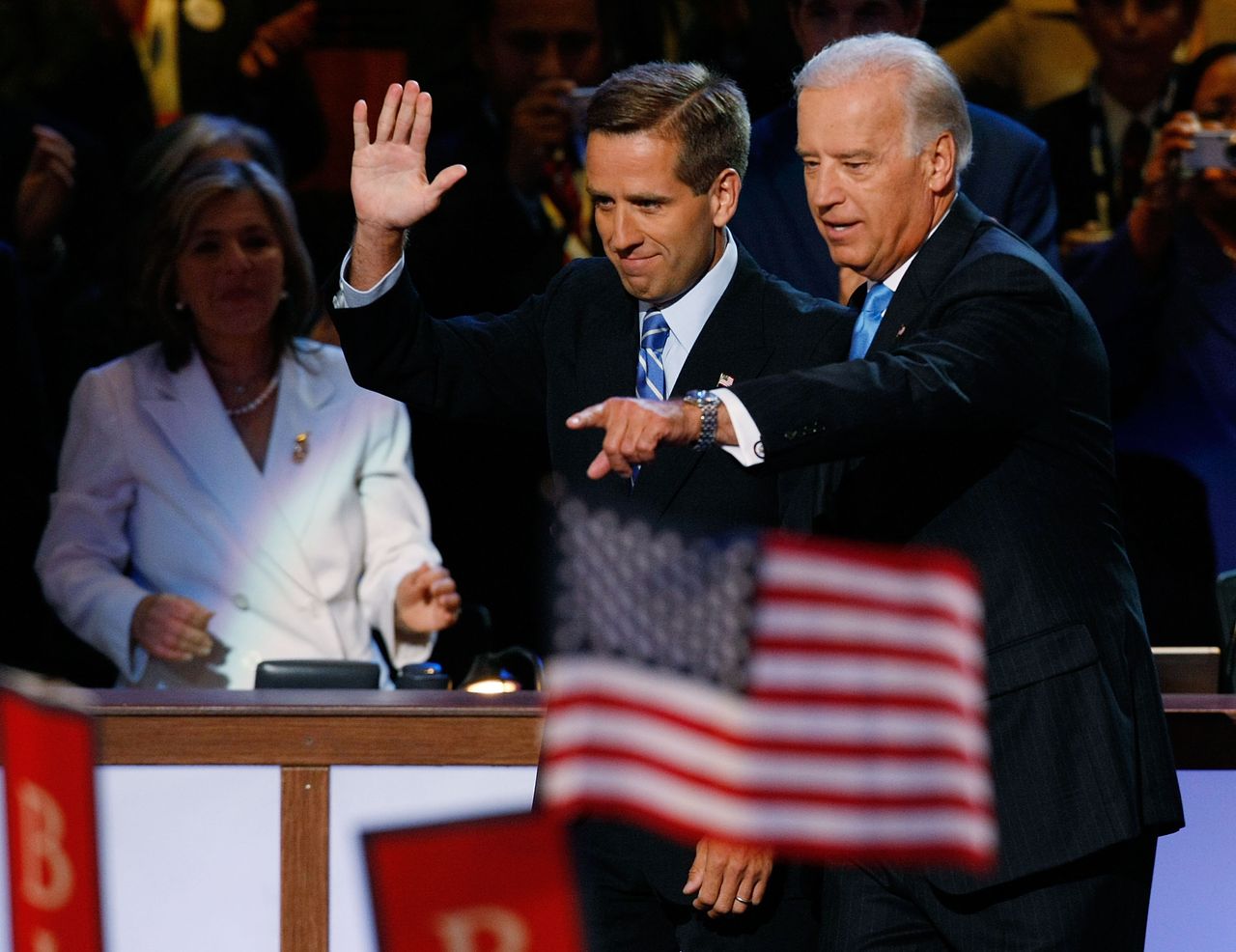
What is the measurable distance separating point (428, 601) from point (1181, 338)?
165 centimetres

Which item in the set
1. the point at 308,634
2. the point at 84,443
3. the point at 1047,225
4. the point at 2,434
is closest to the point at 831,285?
the point at 1047,225

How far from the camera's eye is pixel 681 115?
2090 millimetres

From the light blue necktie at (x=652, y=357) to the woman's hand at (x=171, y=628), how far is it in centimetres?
133

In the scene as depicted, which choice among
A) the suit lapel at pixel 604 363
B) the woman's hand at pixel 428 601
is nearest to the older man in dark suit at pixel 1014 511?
the suit lapel at pixel 604 363

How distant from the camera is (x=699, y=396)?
1740 mm

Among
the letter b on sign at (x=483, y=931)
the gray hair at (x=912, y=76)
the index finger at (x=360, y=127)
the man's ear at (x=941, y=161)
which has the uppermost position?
the gray hair at (x=912, y=76)

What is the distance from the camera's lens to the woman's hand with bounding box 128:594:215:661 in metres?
3.22

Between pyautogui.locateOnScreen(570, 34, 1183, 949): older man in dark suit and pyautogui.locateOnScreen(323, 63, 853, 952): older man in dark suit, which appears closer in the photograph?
pyautogui.locateOnScreen(570, 34, 1183, 949): older man in dark suit

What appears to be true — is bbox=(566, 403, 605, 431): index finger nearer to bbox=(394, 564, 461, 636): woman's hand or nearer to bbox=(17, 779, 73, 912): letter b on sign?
bbox=(17, 779, 73, 912): letter b on sign

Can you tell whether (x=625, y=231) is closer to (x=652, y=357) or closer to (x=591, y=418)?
(x=652, y=357)

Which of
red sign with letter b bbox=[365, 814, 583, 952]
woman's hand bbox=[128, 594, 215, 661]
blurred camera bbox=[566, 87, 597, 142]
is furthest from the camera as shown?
blurred camera bbox=[566, 87, 597, 142]

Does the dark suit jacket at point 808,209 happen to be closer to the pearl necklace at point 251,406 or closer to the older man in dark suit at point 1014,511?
the pearl necklace at point 251,406

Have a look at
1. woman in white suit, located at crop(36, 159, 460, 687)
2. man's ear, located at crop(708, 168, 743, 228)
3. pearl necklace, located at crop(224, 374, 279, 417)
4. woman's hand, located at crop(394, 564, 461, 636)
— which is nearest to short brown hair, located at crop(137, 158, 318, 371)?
woman in white suit, located at crop(36, 159, 460, 687)

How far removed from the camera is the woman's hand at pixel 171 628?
3.22 meters
